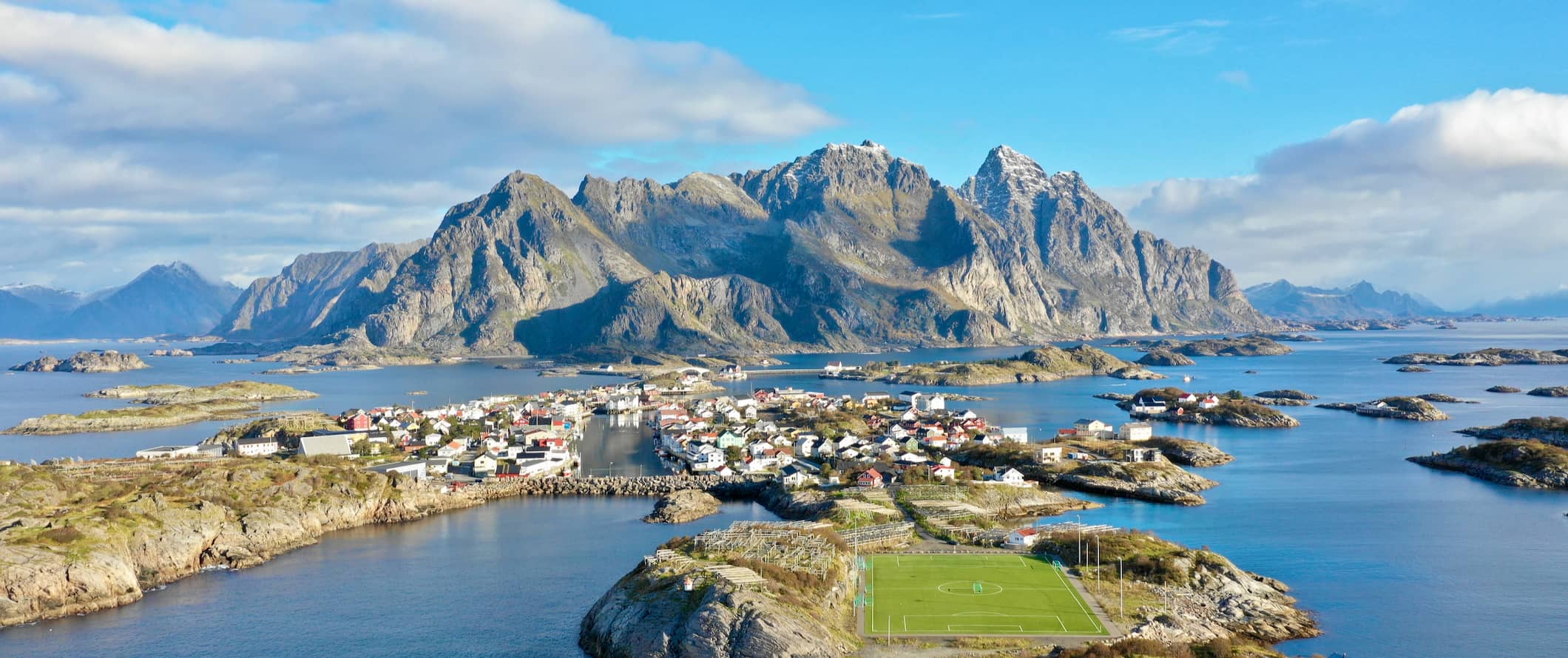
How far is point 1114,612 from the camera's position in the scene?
3506 cm

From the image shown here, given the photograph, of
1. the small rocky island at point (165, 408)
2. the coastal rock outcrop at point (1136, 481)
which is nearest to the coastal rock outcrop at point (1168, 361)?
the coastal rock outcrop at point (1136, 481)

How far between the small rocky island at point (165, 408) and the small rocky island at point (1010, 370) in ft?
276

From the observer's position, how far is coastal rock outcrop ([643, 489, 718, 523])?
54.5 m

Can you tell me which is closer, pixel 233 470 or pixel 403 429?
pixel 233 470

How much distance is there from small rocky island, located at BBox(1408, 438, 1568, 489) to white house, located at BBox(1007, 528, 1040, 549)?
41.2 m

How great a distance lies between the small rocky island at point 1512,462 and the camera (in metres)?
66.0

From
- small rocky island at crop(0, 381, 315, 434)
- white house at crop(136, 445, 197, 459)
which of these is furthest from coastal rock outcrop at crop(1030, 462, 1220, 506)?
small rocky island at crop(0, 381, 315, 434)

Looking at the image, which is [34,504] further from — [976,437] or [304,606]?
[976,437]

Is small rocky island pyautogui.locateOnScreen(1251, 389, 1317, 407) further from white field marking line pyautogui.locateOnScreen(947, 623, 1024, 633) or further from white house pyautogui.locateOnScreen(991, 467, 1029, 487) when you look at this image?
white field marking line pyautogui.locateOnScreen(947, 623, 1024, 633)

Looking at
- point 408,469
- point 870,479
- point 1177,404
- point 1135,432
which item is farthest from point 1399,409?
point 408,469

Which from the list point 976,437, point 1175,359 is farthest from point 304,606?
point 1175,359

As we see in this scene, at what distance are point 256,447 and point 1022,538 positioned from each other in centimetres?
5755

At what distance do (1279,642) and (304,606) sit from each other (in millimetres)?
34868

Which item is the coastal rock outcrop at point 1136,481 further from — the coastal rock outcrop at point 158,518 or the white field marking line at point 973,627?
the coastal rock outcrop at point 158,518
